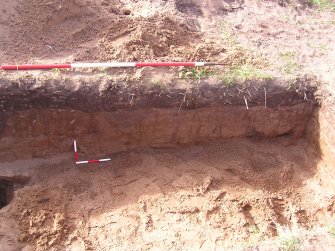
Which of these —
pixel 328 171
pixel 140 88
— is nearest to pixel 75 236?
pixel 140 88

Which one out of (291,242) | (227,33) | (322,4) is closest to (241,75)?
(227,33)

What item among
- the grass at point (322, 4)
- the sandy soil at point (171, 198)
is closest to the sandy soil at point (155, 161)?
the sandy soil at point (171, 198)

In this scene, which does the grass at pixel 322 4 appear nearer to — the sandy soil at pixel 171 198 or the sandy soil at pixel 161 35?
the sandy soil at pixel 161 35

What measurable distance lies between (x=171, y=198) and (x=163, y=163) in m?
0.53

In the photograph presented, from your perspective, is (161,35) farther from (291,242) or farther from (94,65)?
(291,242)

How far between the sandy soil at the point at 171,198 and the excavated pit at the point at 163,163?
0.04 feet

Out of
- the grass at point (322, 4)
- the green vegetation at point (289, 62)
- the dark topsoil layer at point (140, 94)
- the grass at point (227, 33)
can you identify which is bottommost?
the dark topsoil layer at point (140, 94)

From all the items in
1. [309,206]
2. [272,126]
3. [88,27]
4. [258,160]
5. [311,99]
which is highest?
[88,27]

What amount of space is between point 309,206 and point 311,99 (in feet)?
4.27

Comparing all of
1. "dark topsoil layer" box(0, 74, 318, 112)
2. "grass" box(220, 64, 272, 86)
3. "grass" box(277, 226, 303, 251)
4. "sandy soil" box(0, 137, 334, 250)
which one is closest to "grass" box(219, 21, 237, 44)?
"grass" box(220, 64, 272, 86)

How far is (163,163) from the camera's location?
195 inches

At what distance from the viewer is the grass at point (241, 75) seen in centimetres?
475

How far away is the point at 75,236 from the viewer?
414cm

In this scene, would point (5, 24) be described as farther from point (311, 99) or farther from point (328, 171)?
point (328, 171)
